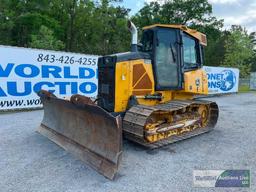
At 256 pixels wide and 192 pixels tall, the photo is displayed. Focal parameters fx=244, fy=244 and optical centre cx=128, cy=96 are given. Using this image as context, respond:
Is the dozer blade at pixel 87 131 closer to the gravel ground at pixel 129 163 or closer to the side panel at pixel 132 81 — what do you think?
the gravel ground at pixel 129 163

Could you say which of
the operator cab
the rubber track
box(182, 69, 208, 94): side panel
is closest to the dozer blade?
the rubber track

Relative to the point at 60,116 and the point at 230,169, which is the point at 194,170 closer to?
the point at 230,169

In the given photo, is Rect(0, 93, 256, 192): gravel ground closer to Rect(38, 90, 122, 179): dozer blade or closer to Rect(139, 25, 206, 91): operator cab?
Rect(38, 90, 122, 179): dozer blade

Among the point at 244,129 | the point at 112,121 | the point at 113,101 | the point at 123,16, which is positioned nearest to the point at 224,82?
the point at 244,129

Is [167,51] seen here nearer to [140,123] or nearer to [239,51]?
[140,123]

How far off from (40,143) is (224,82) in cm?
1491

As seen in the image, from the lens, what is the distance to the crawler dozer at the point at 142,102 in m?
4.40

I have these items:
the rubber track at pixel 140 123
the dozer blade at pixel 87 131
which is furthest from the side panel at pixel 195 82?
the dozer blade at pixel 87 131

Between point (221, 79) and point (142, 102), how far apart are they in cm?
1313

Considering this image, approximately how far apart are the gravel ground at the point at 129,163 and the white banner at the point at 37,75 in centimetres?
331

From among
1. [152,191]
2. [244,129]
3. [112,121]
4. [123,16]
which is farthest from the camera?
[123,16]

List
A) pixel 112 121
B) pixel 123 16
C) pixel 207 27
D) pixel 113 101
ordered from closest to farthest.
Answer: pixel 112 121 → pixel 113 101 → pixel 123 16 → pixel 207 27

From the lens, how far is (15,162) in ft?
13.9

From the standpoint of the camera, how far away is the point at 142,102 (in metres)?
5.40
